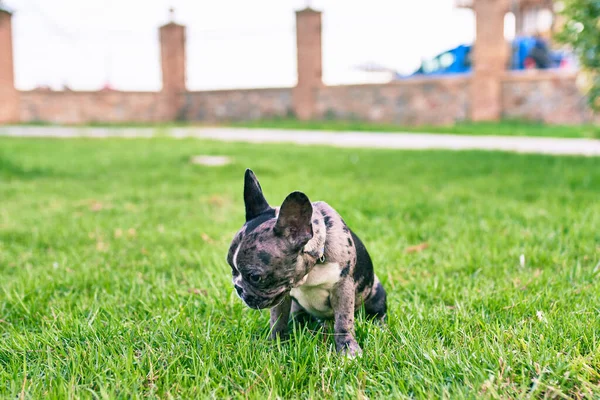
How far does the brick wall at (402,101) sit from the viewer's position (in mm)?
18453

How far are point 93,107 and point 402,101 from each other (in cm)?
1186

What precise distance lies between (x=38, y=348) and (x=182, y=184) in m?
4.82

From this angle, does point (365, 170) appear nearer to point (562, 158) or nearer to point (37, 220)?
point (562, 158)

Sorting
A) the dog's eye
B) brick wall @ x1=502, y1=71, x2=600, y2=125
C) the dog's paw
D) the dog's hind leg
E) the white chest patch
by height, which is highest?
brick wall @ x1=502, y1=71, x2=600, y2=125

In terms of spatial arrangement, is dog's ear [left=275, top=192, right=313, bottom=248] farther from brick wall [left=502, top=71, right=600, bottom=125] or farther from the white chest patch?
brick wall [left=502, top=71, right=600, bottom=125]

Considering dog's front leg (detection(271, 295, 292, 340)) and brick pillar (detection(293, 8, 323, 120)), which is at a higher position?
brick pillar (detection(293, 8, 323, 120))

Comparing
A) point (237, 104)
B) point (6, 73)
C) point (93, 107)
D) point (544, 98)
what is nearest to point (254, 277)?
point (544, 98)

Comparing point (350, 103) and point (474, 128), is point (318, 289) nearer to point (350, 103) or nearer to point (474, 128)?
point (474, 128)

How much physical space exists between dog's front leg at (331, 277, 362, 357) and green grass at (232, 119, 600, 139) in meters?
10.3

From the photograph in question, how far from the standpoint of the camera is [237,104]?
73.4ft

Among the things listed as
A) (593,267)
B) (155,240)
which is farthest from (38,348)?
(593,267)

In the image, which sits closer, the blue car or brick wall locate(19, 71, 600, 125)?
brick wall locate(19, 71, 600, 125)

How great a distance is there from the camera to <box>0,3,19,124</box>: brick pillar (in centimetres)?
2052

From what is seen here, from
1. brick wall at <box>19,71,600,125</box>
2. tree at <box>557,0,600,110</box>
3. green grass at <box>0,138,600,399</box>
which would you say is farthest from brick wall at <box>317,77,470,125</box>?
green grass at <box>0,138,600,399</box>
